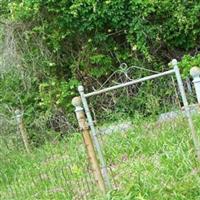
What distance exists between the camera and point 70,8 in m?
8.90

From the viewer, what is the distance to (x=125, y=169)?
5.34 metres

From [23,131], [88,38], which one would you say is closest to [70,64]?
[88,38]

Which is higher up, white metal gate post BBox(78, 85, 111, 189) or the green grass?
white metal gate post BBox(78, 85, 111, 189)

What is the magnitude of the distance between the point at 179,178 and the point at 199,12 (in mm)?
4837

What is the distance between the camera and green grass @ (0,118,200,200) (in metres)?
4.54

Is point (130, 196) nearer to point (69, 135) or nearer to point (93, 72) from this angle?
point (69, 135)

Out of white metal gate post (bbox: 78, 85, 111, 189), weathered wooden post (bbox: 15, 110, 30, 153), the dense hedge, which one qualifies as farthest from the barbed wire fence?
the dense hedge

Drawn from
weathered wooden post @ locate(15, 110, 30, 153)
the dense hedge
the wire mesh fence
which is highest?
the dense hedge

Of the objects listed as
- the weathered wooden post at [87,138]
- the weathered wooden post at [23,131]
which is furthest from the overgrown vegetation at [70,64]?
the weathered wooden post at [87,138]

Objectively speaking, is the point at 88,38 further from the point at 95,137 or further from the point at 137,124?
the point at 95,137

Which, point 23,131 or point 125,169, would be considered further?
point 23,131

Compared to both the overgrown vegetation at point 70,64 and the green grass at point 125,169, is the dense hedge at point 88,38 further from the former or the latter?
the green grass at point 125,169

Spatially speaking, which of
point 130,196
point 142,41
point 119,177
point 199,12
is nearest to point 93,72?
point 142,41

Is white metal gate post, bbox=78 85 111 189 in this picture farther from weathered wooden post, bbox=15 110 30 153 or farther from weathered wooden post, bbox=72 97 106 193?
weathered wooden post, bbox=15 110 30 153
